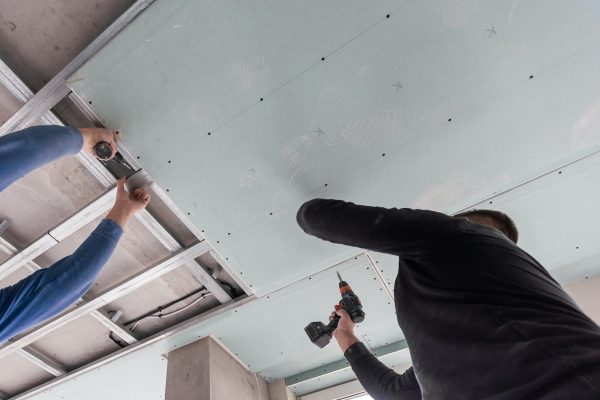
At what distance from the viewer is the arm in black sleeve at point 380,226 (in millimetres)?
796

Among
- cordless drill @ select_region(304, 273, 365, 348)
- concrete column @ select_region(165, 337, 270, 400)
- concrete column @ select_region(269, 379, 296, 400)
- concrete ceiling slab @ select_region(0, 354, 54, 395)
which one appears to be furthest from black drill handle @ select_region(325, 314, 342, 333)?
concrete ceiling slab @ select_region(0, 354, 54, 395)

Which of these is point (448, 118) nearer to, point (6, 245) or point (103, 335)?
point (6, 245)

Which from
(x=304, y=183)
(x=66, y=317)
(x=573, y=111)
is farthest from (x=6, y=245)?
(x=573, y=111)

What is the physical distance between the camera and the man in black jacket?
20.7 inches

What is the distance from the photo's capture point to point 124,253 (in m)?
1.67

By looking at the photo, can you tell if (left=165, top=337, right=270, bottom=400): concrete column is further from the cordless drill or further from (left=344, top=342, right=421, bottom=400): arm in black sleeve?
(left=344, top=342, right=421, bottom=400): arm in black sleeve

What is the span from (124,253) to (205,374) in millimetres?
739

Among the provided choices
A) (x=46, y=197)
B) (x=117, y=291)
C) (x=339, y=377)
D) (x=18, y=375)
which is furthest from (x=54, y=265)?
(x=339, y=377)

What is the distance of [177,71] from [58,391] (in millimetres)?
2229

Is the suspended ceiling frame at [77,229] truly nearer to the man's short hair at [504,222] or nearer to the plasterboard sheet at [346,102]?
the plasterboard sheet at [346,102]

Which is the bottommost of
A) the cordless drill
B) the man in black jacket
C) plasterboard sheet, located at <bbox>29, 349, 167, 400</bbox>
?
the man in black jacket

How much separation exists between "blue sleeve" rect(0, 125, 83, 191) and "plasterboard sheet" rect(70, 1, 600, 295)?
0.48 ft

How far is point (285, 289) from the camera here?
5.47 feet

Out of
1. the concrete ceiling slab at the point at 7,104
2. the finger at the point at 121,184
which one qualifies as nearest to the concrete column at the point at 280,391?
the finger at the point at 121,184
